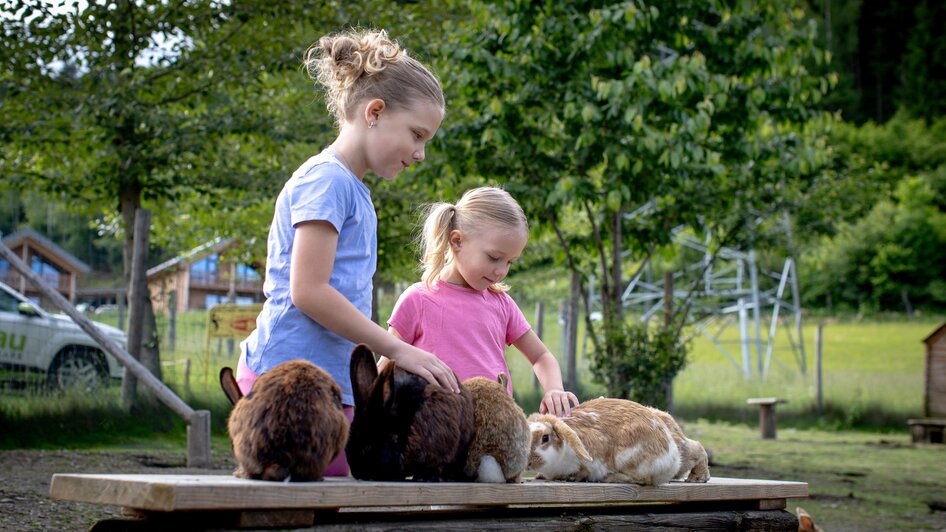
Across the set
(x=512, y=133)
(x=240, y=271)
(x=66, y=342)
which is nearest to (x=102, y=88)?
(x=66, y=342)

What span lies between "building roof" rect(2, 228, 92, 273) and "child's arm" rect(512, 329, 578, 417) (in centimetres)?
1198

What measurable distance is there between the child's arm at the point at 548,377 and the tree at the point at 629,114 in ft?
15.6

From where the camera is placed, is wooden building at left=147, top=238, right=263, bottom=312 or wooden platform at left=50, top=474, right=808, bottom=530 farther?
wooden building at left=147, top=238, right=263, bottom=312

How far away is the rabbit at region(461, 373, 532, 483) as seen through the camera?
8.55ft

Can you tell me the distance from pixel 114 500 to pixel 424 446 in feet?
2.47

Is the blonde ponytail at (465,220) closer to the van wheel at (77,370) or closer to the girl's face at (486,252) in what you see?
the girl's face at (486,252)

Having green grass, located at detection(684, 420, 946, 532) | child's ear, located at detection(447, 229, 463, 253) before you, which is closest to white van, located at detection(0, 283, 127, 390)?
green grass, located at detection(684, 420, 946, 532)

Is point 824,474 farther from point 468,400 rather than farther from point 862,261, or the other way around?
point 862,261

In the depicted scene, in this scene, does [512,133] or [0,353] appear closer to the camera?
[512,133]

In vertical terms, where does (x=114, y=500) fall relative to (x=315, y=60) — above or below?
below

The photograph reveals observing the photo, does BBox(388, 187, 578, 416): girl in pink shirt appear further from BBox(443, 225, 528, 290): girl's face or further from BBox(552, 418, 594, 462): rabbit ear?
BBox(552, 418, 594, 462): rabbit ear

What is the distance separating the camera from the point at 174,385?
33.3ft

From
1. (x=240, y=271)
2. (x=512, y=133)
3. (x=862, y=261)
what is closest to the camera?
(x=512, y=133)

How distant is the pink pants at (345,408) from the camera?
261 centimetres
